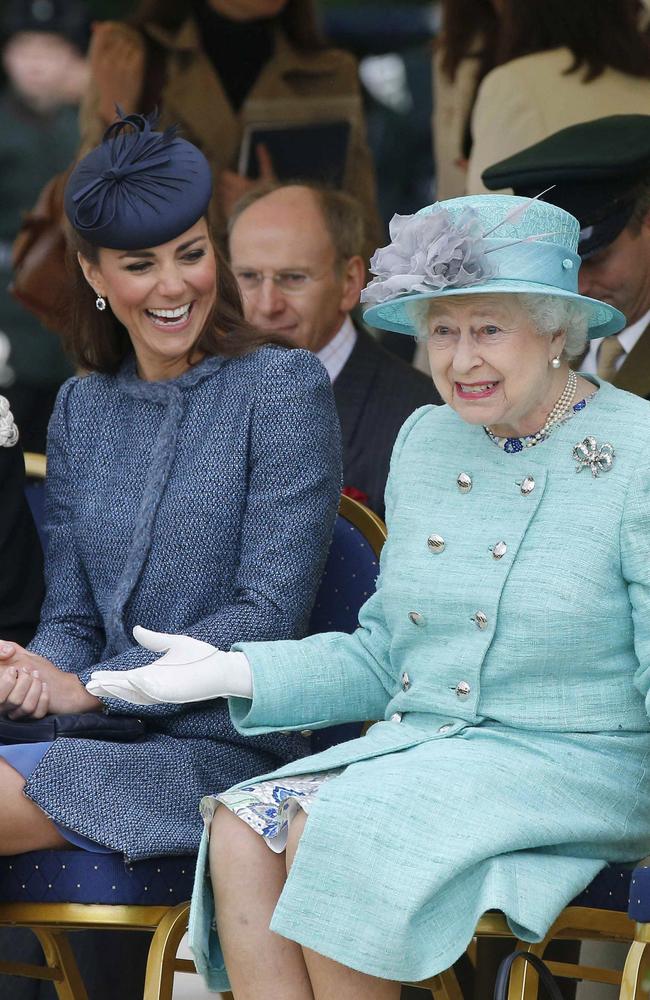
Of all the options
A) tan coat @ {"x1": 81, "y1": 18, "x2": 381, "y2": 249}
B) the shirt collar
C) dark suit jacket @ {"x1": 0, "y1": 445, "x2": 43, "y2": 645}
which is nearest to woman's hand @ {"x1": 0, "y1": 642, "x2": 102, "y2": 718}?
dark suit jacket @ {"x1": 0, "y1": 445, "x2": 43, "y2": 645}

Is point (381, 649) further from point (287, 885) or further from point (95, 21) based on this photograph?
point (95, 21)

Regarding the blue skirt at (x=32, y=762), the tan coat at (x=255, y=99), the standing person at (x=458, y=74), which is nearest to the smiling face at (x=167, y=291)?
the blue skirt at (x=32, y=762)

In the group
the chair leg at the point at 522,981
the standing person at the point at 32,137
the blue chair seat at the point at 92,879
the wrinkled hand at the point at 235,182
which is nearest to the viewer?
the chair leg at the point at 522,981

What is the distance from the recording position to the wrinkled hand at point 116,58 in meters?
5.46

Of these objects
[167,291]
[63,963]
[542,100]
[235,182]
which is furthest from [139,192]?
[235,182]

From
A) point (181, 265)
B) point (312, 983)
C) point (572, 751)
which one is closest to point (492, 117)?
point (181, 265)

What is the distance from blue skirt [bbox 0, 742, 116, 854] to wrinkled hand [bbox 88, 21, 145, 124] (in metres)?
3.21

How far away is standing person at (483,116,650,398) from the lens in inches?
133

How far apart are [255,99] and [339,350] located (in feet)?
4.92

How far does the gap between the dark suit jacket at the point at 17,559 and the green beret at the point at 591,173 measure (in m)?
1.09

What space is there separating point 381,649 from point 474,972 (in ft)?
3.21

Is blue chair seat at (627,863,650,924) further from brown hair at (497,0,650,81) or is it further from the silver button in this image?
brown hair at (497,0,650,81)

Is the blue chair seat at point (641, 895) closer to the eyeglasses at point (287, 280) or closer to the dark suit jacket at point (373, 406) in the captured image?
the dark suit jacket at point (373, 406)

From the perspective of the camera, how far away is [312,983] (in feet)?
7.66
